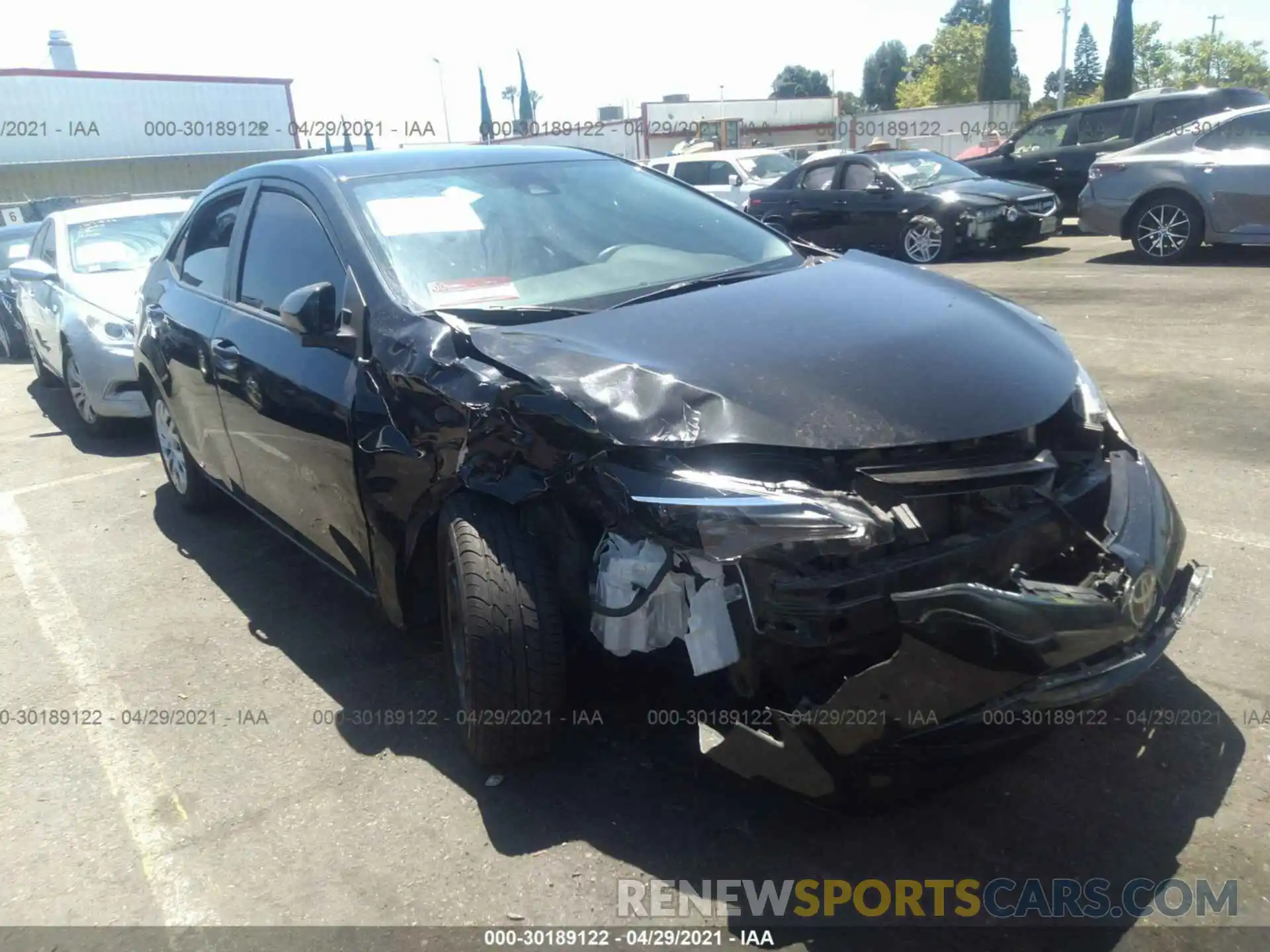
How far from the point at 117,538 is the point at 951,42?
7232cm

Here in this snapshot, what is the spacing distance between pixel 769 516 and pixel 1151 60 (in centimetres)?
7926

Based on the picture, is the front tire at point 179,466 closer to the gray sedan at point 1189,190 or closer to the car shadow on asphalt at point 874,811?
the car shadow on asphalt at point 874,811

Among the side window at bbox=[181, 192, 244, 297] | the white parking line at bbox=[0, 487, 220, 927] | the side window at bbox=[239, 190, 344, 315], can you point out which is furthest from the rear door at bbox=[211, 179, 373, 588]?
the white parking line at bbox=[0, 487, 220, 927]

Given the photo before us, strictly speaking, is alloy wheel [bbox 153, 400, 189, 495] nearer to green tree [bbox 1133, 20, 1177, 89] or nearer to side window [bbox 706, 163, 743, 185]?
side window [bbox 706, 163, 743, 185]

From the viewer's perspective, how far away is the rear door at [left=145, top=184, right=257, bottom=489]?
173 inches

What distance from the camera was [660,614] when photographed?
104 inches

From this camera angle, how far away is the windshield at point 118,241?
8.02 meters

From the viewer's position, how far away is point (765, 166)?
17.2 m

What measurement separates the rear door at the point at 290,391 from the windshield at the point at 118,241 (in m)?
4.51

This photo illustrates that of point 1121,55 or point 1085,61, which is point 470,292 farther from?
point 1085,61

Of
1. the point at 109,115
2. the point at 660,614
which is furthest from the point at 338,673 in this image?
the point at 109,115

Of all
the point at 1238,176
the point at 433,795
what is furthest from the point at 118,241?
the point at 1238,176

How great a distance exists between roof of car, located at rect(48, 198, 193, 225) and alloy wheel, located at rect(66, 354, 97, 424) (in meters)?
1.51

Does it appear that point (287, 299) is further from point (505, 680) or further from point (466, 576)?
point (505, 680)
